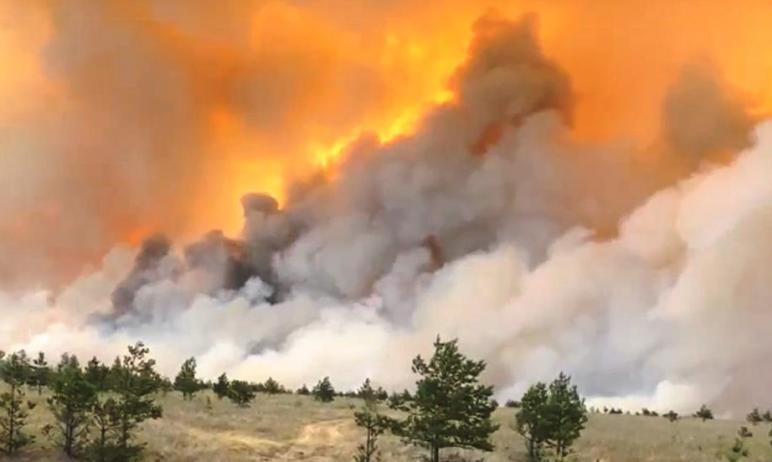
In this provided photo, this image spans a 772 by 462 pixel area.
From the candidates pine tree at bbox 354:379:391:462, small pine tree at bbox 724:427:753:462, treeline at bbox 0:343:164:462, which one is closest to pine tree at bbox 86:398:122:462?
treeline at bbox 0:343:164:462

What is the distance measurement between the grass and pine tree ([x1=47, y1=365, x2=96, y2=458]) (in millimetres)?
1265

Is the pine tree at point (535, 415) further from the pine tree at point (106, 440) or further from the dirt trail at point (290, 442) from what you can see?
the pine tree at point (106, 440)

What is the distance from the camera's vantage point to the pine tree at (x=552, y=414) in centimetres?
4931

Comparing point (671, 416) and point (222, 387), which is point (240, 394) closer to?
point (222, 387)

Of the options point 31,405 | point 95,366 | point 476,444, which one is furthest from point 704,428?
point 31,405

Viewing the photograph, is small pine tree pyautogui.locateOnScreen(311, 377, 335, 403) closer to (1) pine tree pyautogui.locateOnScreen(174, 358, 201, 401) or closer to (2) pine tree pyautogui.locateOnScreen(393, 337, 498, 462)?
(1) pine tree pyautogui.locateOnScreen(174, 358, 201, 401)

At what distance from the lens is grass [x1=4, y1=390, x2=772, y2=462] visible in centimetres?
5338

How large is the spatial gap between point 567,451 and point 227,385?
4370cm

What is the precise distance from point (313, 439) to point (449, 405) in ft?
68.7

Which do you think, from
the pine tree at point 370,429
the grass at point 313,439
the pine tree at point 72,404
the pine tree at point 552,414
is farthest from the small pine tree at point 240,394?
the pine tree at point 552,414

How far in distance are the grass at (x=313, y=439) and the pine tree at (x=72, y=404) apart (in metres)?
1.27

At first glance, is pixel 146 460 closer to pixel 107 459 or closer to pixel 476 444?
pixel 107 459

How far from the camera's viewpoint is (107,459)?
47500mm

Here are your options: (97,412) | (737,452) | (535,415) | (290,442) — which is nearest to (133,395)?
(97,412)
